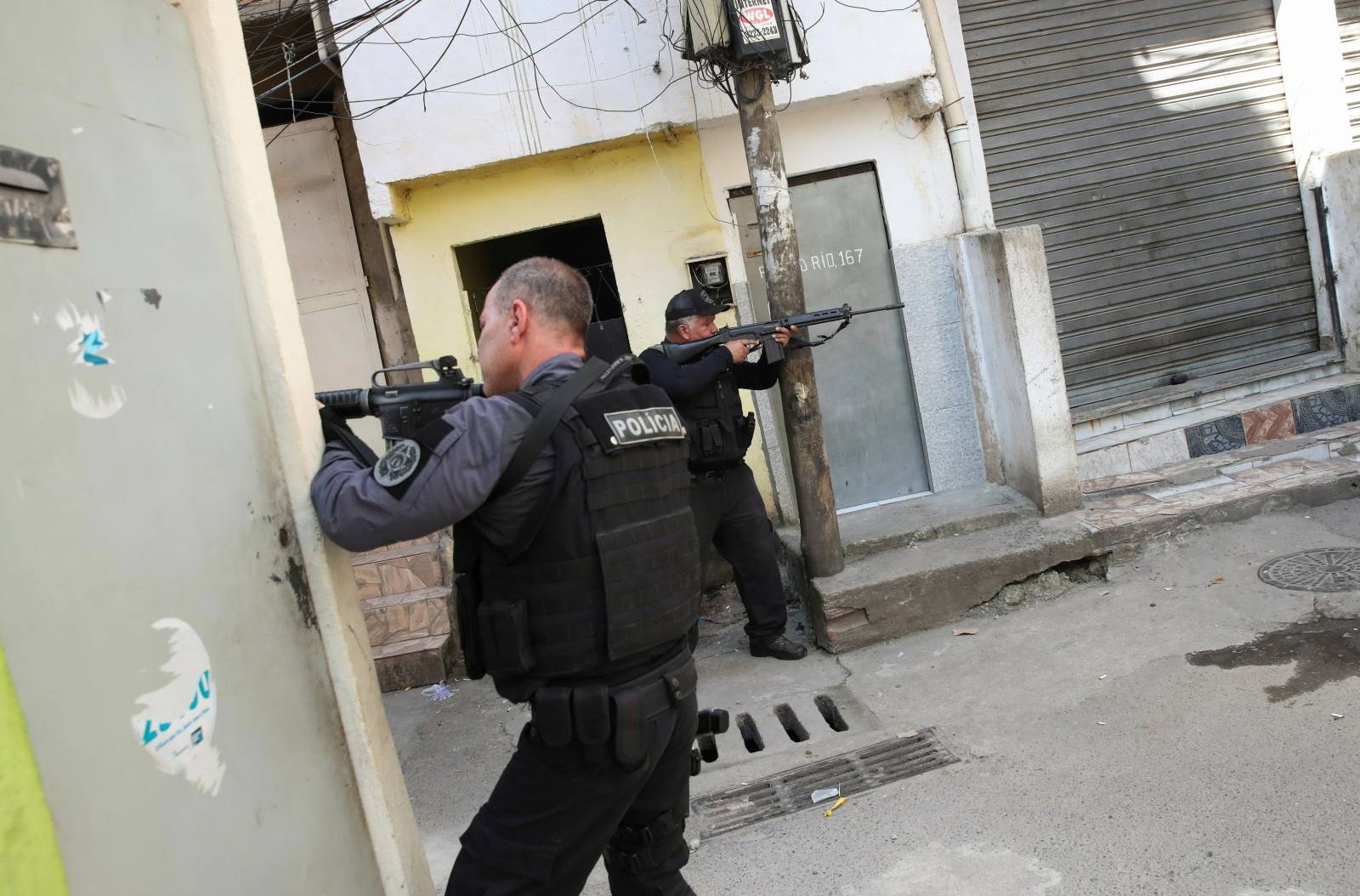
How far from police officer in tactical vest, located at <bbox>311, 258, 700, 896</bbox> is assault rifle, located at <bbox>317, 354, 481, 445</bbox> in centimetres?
7

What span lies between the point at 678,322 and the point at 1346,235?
5267 mm

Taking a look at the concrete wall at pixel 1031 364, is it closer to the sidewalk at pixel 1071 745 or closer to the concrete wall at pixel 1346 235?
the sidewalk at pixel 1071 745

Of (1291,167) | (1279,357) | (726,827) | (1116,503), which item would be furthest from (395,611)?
(1291,167)

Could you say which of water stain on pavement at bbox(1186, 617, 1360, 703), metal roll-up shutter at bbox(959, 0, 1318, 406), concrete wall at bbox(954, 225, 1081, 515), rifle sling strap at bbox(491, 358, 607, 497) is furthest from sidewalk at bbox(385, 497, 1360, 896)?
metal roll-up shutter at bbox(959, 0, 1318, 406)

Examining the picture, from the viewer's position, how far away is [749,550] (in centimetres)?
528

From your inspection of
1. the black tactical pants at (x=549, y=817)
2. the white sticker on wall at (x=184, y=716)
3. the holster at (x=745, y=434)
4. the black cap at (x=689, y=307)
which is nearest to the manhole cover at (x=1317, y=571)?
the holster at (x=745, y=434)

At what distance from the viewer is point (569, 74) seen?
6.22m

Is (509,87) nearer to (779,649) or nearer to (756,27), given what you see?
(756,27)

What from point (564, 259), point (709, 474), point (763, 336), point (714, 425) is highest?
point (564, 259)

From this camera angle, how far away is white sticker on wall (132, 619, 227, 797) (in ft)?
5.77

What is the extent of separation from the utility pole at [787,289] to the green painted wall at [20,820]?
422cm

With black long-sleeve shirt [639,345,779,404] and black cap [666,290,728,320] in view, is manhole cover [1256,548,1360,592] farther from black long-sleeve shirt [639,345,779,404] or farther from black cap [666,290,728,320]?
black cap [666,290,728,320]

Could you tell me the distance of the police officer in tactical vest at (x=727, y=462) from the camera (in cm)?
507

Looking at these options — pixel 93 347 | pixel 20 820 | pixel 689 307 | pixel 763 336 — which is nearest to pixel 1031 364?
pixel 763 336
